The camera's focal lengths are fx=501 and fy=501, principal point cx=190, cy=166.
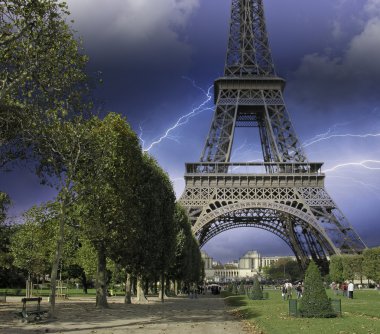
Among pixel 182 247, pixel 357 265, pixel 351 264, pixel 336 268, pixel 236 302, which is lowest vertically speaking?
pixel 236 302

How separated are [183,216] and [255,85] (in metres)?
36.6

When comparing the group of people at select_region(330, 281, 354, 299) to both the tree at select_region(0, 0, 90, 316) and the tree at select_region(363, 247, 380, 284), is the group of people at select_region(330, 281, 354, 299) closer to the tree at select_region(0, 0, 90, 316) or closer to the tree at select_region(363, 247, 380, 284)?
the tree at select_region(363, 247, 380, 284)

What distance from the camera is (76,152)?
92.0 feet

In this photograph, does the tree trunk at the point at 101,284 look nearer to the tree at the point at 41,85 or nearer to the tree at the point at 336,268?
the tree at the point at 41,85

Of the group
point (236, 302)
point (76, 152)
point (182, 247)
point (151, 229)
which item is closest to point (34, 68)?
point (76, 152)

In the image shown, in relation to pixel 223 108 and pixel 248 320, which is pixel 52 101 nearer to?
A: pixel 248 320

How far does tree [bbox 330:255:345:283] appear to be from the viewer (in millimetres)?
76794

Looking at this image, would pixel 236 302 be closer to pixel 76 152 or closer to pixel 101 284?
pixel 101 284

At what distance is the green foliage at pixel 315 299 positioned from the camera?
998 inches

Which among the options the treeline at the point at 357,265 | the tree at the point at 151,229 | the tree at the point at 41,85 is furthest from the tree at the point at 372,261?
the tree at the point at 41,85

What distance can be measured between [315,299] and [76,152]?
15089 millimetres

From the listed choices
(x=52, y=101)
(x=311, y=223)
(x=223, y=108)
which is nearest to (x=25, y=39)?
(x=52, y=101)

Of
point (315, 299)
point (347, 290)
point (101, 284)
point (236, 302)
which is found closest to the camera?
point (315, 299)

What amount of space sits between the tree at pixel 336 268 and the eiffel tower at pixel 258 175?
1.86m
